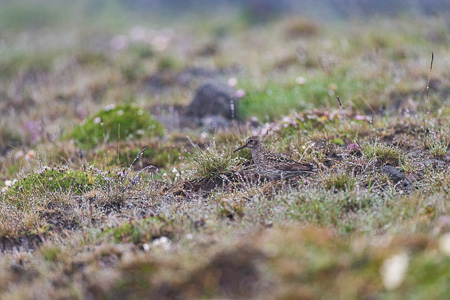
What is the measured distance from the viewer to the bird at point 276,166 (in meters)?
4.97

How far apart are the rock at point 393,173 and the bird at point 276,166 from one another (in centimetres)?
78

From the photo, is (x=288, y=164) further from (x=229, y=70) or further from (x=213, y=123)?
(x=229, y=70)

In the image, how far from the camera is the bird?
497 cm

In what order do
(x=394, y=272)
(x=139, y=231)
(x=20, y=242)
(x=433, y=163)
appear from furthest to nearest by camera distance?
(x=433, y=163), (x=20, y=242), (x=139, y=231), (x=394, y=272)

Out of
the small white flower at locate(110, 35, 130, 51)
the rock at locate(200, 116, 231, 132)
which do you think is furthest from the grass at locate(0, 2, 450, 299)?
the small white flower at locate(110, 35, 130, 51)

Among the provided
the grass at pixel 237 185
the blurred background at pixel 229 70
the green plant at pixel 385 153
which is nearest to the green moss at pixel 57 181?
the grass at pixel 237 185

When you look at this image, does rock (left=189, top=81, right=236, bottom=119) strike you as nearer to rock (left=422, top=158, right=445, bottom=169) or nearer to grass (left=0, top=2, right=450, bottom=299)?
grass (left=0, top=2, right=450, bottom=299)

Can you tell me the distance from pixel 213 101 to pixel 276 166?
3645 millimetres

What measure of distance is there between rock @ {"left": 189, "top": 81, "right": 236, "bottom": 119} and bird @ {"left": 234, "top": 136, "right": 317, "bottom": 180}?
10.2ft

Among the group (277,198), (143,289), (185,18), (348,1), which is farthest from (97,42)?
(143,289)

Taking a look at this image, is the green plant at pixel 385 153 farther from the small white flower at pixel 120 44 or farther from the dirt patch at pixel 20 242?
the small white flower at pixel 120 44

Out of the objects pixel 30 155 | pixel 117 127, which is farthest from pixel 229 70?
pixel 30 155

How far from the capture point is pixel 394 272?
2551mm

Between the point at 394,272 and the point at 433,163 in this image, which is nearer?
the point at 394,272
